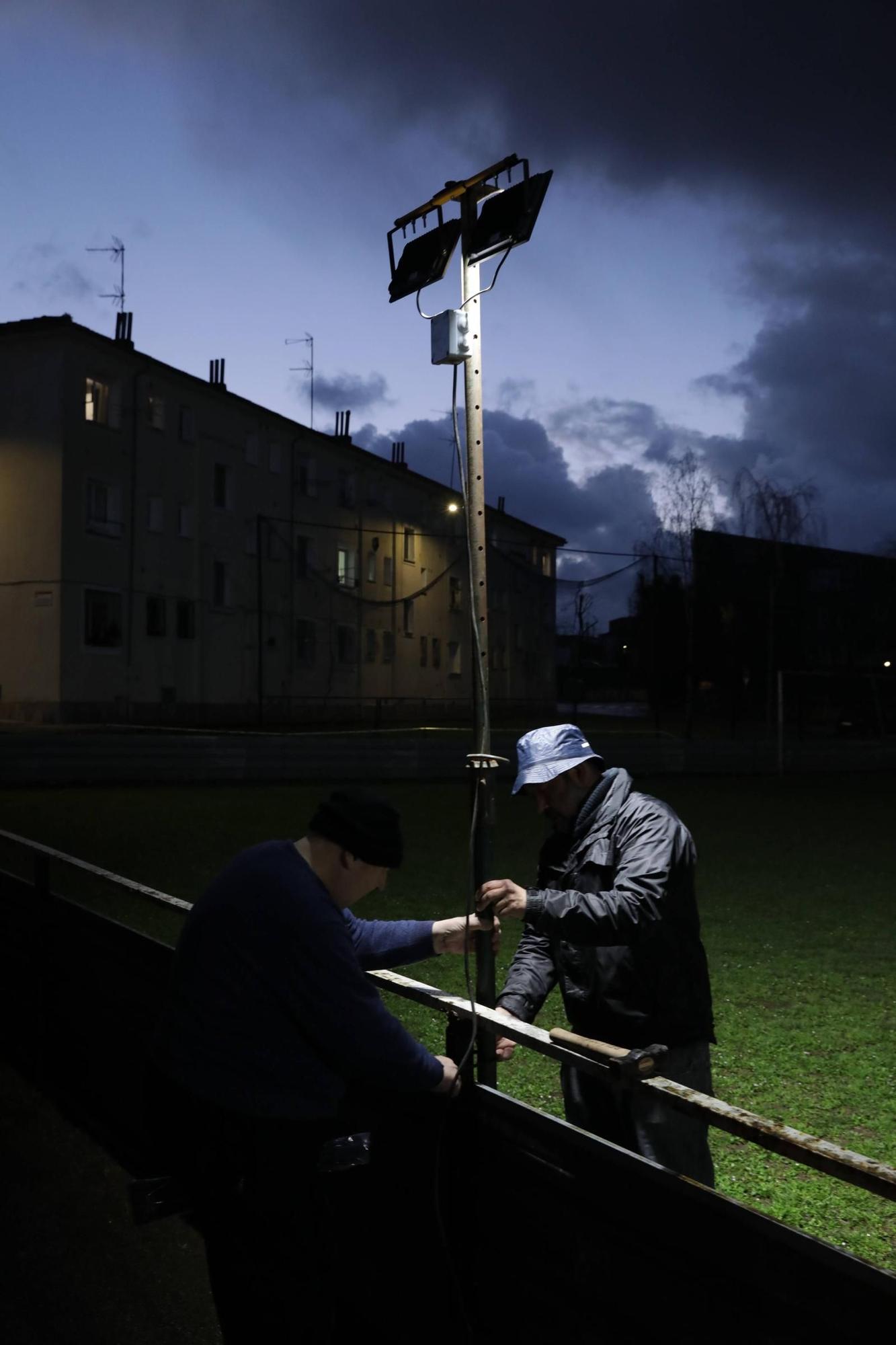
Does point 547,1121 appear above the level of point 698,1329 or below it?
above

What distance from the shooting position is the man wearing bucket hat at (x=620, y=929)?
315 centimetres

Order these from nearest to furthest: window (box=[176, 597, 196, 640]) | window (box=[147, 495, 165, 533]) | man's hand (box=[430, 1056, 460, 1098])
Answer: man's hand (box=[430, 1056, 460, 1098])
window (box=[147, 495, 165, 533])
window (box=[176, 597, 196, 640])

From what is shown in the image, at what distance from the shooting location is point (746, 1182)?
15.4ft

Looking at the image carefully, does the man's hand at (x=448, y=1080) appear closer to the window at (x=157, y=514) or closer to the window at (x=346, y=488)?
the window at (x=157, y=514)

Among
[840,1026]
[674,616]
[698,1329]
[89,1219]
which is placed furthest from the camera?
[674,616]

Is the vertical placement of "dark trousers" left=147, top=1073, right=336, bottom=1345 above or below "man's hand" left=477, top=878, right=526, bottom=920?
below

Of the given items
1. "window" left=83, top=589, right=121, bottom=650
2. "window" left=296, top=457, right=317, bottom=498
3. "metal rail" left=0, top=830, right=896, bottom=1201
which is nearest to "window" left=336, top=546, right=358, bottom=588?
"window" left=296, top=457, right=317, bottom=498

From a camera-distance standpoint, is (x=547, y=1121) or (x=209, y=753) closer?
(x=547, y=1121)

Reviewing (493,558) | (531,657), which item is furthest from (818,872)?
(531,657)

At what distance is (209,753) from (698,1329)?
71.5 ft

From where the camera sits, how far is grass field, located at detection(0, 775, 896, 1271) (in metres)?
5.12

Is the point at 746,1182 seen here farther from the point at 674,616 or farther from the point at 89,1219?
the point at 674,616

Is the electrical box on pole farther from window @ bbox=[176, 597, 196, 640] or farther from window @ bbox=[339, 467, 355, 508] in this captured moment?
window @ bbox=[339, 467, 355, 508]

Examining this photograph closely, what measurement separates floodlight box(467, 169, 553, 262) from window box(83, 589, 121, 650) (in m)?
33.2
